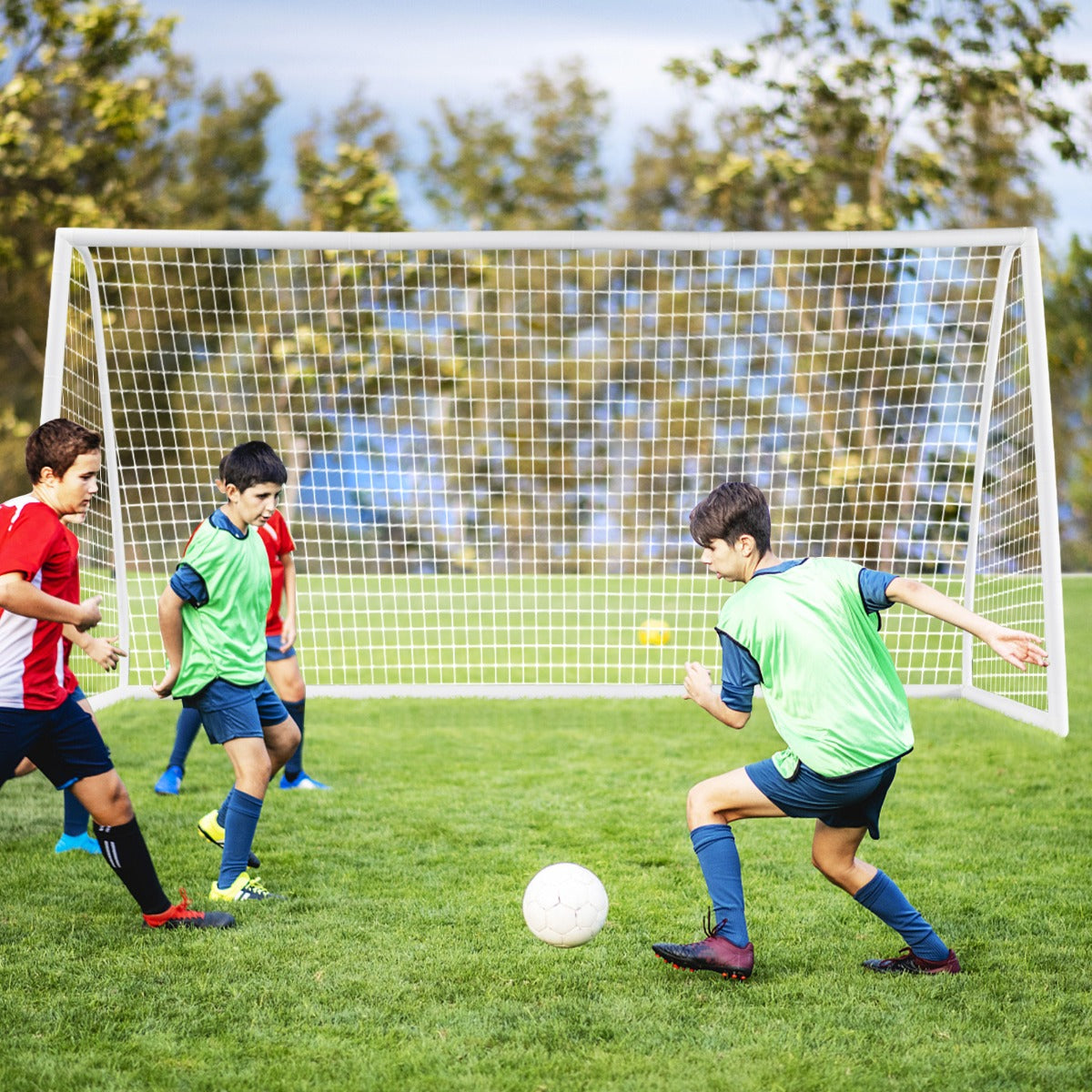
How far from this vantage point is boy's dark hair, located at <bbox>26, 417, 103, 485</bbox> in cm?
407

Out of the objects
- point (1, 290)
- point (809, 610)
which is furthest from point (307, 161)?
point (809, 610)

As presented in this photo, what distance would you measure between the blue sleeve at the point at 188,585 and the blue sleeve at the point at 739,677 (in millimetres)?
2160

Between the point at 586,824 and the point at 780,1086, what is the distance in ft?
9.84

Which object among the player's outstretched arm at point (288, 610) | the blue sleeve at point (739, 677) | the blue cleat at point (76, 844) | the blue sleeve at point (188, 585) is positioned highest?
the blue sleeve at point (739, 677)

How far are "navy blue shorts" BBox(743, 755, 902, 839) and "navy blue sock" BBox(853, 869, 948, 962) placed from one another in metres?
0.19

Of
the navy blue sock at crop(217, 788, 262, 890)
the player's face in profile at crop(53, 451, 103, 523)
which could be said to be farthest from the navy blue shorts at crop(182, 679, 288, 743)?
the player's face in profile at crop(53, 451, 103, 523)

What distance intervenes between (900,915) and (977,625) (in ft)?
3.70

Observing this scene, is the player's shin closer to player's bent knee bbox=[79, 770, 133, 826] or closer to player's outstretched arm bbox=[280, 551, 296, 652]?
player's bent knee bbox=[79, 770, 133, 826]

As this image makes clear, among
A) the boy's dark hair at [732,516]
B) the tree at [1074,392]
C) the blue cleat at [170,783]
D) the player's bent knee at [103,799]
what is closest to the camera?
the boy's dark hair at [732,516]

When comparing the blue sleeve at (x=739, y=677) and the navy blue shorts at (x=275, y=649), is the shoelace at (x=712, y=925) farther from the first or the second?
the navy blue shorts at (x=275, y=649)

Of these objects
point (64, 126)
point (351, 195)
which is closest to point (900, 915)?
point (351, 195)

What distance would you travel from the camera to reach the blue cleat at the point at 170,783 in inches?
272

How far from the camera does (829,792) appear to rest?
12.1ft

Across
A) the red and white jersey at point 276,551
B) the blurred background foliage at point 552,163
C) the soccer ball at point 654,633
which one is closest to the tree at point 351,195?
the blurred background foliage at point 552,163
